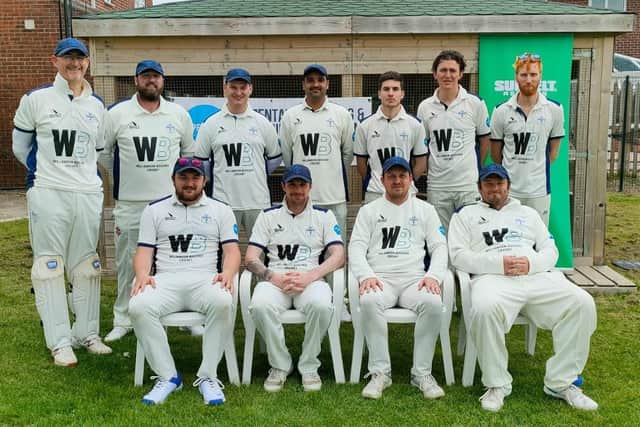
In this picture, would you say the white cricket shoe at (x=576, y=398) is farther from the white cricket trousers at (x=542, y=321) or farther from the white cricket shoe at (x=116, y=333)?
the white cricket shoe at (x=116, y=333)

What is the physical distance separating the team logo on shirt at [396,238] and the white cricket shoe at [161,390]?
1.45 metres

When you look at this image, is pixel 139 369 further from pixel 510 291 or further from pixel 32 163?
pixel 510 291

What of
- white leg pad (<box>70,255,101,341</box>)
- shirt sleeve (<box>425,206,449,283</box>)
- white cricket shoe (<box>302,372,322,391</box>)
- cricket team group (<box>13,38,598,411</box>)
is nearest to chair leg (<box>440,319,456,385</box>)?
cricket team group (<box>13,38,598,411</box>)

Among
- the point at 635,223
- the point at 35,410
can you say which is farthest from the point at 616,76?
the point at 35,410

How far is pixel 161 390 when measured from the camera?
3543mm

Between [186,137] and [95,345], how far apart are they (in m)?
1.53

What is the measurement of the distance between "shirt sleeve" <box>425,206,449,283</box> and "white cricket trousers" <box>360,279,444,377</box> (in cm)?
16

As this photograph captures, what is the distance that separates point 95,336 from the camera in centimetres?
433

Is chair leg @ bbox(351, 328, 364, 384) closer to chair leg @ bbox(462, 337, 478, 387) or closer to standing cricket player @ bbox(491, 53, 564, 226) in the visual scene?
chair leg @ bbox(462, 337, 478, 387)

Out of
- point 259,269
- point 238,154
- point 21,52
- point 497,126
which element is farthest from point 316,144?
point 21,52

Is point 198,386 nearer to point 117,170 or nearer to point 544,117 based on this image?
point 117,170

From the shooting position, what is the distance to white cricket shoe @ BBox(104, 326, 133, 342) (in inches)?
179

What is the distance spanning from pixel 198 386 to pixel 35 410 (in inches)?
33.8

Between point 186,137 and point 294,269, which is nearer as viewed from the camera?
point 294,269
